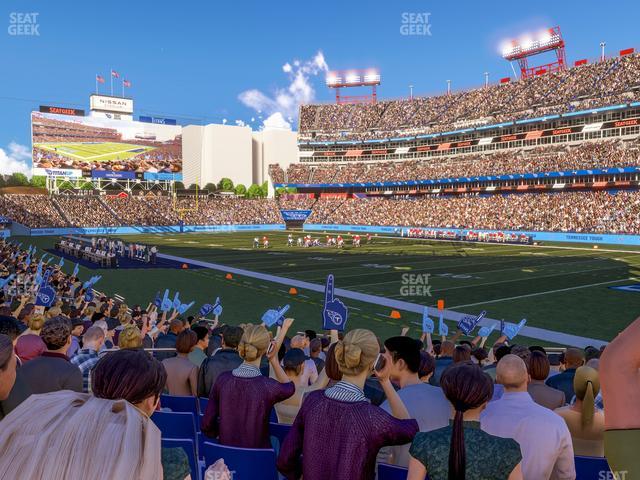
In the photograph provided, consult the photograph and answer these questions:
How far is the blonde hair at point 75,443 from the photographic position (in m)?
1.39

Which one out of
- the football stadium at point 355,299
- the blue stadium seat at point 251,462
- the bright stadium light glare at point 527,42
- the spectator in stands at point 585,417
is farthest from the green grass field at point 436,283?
the bright stadium light glare at point 527,42

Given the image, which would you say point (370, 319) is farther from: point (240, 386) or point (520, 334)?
point (240, 386)

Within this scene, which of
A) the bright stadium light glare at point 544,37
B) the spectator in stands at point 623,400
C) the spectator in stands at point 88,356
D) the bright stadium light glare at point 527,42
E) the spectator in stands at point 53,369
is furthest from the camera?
the bright stadium light glare at point 527,42

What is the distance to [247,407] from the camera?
4105 mm

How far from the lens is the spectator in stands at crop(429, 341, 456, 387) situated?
6.04 metres

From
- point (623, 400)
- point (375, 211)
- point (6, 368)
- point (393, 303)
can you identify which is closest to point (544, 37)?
point (375, 211)

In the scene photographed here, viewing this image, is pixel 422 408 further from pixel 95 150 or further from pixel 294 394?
pixel 95 150

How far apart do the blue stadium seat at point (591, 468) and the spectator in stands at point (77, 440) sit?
3410mm

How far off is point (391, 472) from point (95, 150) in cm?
8181

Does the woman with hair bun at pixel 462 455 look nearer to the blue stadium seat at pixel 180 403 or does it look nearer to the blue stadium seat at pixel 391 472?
the blue stadium seat at pixel 391 472

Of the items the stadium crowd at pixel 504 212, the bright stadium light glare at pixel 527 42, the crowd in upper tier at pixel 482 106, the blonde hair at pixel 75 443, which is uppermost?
the bright stadium light glare at pixel 527 42

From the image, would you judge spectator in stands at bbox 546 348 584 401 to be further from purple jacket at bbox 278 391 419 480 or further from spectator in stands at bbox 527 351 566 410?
purple jacket at bbox 278 391 419 480

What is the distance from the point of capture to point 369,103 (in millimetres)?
99188

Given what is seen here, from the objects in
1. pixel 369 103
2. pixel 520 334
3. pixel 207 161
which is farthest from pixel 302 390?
pixel 207 161
